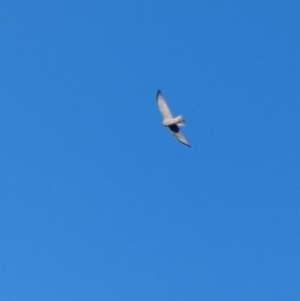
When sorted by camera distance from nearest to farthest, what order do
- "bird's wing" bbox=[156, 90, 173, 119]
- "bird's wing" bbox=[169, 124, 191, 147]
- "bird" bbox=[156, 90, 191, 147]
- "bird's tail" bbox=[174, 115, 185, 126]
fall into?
"bird's tail" bbox=[174, 115, 185, 126] → "bird" bbox=[156, 90, 191, 147] → "bird's wing" bbox=[169, 124, 191, 147] → "bird's wing" bbox=[156, 90, 173, 119]

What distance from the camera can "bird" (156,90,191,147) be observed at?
41781mm

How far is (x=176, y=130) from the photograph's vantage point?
42781 millimetres

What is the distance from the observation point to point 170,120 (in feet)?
139

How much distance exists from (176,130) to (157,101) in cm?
186

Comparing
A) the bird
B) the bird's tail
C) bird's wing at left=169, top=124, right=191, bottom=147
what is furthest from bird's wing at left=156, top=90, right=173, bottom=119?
the bird's tail

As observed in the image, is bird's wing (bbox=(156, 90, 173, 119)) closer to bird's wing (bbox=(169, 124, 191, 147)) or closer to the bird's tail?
bird's wing (bbox=(169, 124, 191, 147))

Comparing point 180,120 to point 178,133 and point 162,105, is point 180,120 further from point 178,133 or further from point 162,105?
point 162,105

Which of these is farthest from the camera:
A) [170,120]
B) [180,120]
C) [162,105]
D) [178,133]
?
[162,105]

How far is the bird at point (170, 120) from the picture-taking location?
137 ft

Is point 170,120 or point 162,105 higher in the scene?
point 162,105

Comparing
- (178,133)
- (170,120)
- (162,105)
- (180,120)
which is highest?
(162,105)

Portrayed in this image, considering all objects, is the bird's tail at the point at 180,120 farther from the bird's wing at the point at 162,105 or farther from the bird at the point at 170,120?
the bird's wing at the point at 162,105

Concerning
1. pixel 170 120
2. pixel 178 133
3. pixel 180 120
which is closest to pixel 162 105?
pixel 170 120

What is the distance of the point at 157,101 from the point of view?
43.2m
